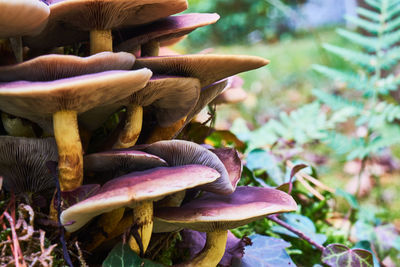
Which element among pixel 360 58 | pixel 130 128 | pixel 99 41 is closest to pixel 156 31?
pixel 99 41

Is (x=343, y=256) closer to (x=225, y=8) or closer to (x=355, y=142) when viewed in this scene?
(x=355, y=142)

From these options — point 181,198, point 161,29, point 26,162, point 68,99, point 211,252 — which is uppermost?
point 161,29

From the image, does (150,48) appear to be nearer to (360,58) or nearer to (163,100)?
(163,100)

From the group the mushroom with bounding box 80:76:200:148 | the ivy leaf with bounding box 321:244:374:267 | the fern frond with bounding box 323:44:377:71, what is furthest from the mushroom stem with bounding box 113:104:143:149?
the fern frond with bounding box 323:44:377:71

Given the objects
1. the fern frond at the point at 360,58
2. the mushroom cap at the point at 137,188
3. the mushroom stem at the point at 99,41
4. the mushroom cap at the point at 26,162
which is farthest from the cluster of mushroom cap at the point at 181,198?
the fern frond at the point at 360,58

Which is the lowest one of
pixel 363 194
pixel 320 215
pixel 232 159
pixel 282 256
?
pixel 363 194

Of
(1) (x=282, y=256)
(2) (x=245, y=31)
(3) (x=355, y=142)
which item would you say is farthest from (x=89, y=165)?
(2) (x=245, y=31)
